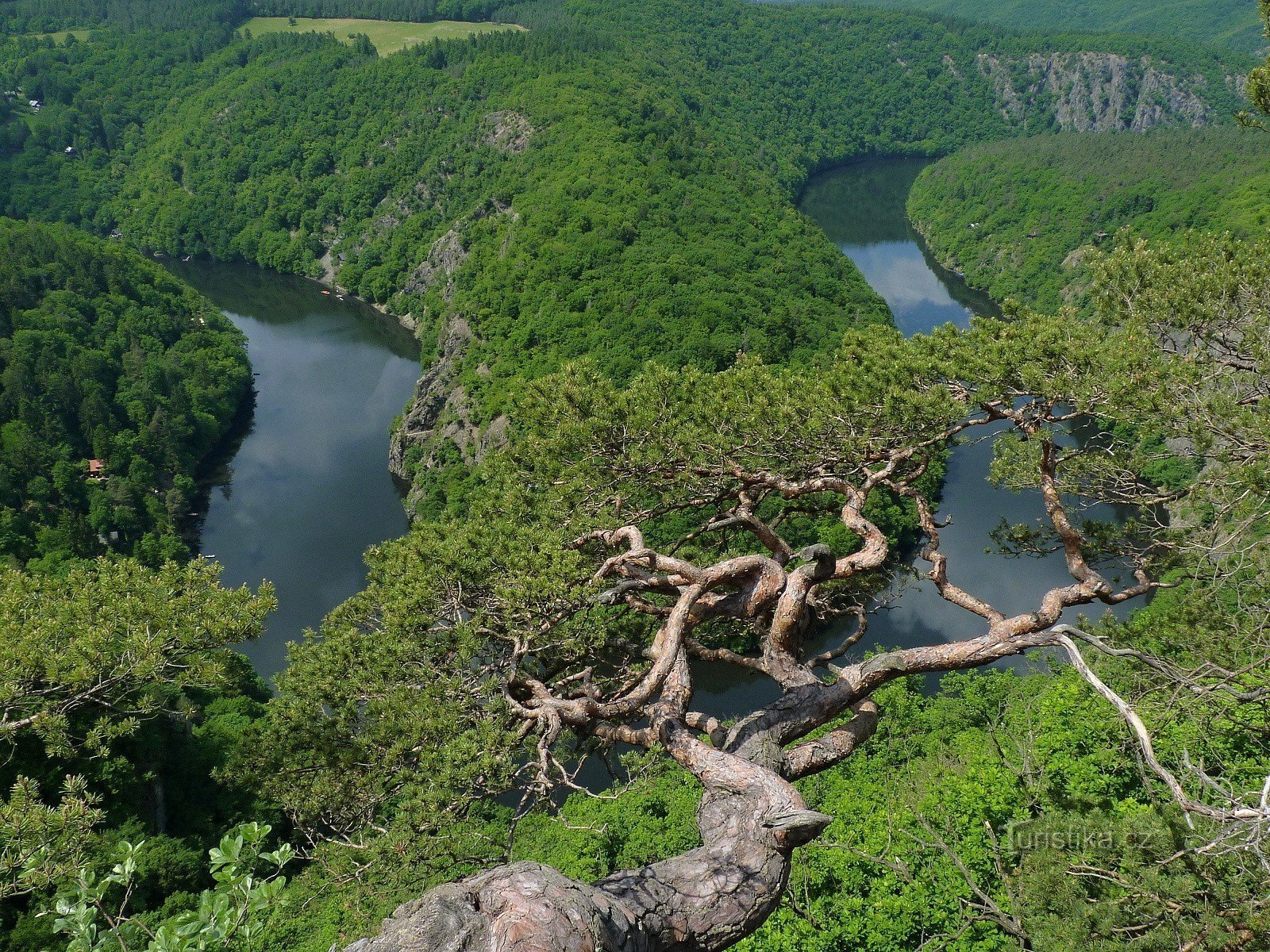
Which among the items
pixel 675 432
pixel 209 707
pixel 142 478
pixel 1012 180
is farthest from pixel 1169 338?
pixel 1012 180

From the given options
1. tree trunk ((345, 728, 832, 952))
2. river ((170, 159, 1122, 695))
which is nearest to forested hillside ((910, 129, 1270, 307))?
river ((170, 159, 1122, 695))

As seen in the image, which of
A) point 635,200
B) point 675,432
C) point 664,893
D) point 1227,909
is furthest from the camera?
point 635,200

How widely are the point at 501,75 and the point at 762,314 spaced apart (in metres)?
61.0

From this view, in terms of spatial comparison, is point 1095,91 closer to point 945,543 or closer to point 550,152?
point 550,152

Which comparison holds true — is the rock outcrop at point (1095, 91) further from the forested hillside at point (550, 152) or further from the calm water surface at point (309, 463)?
the calm water surface at point (309, 463)

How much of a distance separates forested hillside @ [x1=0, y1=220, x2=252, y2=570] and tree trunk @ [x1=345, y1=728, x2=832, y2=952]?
41.9 metres

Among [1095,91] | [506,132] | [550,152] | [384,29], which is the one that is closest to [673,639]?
[550,152]

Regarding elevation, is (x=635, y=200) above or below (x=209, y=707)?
above

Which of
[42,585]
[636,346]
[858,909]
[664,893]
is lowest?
[636,346]

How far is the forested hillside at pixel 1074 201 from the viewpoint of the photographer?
70812 mm

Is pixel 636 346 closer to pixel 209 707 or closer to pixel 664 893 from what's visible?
pixel 209 707

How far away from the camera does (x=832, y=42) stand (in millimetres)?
161875

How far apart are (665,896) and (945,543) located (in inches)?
1723

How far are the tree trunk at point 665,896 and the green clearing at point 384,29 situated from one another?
420 feet
